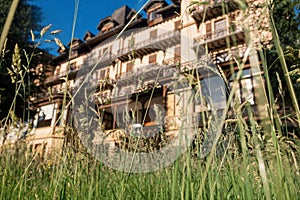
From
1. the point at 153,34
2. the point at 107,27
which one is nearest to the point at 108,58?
the point at 153,34

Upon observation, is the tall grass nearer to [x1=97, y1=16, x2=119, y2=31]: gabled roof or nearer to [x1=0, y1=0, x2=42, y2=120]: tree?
[x1=0, y1=0, x2=42, y2=120]: tree

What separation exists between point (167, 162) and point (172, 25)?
49.5 feet

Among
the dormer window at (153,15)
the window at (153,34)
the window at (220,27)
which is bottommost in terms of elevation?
the window at (220,27)

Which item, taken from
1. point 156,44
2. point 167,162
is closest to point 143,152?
point 167,162

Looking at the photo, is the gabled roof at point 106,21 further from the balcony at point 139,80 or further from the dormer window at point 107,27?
the balcony at point 139,80

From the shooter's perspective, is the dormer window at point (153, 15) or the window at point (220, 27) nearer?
the window at point (220, 27)

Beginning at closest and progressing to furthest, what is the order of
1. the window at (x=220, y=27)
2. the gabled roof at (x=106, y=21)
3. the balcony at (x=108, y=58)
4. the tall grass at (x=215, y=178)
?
the tall grass at (x=215, y=178)
the balcony at (x=108, y=58)
the window at (x=220, y=27)
the gabled roof at (x=106, y=21)

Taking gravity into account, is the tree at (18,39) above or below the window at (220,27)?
below

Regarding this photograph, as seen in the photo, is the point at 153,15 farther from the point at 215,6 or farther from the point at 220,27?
the point at 215,6

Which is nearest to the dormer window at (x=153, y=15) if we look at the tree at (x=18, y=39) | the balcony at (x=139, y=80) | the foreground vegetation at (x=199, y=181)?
the tree at (x=18, y=39)

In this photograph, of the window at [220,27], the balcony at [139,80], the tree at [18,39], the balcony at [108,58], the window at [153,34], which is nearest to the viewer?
the balcony at [108,58]

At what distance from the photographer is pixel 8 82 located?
869cm

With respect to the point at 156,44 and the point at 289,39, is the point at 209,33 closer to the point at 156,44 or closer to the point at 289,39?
the point at 156,44

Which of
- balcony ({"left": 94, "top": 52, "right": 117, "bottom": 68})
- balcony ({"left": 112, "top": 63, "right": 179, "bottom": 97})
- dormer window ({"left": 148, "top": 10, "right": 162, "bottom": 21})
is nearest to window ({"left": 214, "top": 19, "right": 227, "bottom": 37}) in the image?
dormer window ({"left": 148, "top": 10, "right": 162, "bottom": 21})
